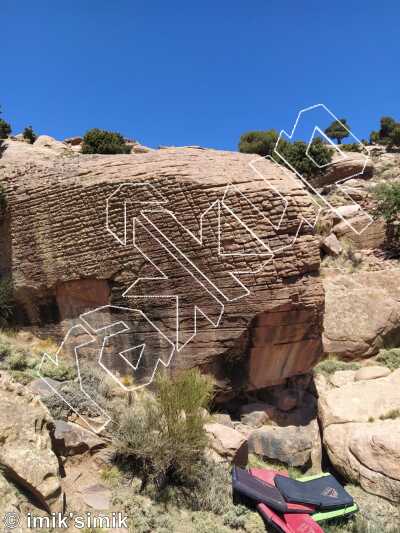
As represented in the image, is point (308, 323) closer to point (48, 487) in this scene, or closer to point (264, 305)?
point (264, 305)

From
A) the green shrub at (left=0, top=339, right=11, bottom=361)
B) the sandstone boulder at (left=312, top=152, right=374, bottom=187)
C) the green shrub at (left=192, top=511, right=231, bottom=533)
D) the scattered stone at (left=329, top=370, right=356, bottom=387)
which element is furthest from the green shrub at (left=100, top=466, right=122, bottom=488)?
the sandstone boulder at (left=312, top=152, right=374, bottom=187)

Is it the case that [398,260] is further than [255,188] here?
Yes

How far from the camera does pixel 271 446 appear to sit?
278 inches

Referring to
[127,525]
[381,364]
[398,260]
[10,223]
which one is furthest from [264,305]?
[398,260]

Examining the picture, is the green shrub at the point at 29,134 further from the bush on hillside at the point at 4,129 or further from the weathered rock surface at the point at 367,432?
the weathered rock surface at the point at 367,432

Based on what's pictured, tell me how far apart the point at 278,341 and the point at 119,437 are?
318 cm

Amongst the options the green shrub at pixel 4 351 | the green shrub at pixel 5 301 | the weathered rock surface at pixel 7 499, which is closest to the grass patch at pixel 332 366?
the green shrub at pixel 4 351

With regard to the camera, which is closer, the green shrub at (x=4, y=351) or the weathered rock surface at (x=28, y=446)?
the weathered rock surface at (x=28, y=446)

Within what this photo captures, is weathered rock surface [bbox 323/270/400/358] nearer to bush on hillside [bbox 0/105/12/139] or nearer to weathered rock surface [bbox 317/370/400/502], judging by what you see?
weathered rock surface [bbox 317/370/400/502]

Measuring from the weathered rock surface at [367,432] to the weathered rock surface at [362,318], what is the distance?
2.06 m

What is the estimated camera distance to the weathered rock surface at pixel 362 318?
10477 millimetres

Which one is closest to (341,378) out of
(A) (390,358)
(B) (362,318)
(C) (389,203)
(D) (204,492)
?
(A) (390,358)

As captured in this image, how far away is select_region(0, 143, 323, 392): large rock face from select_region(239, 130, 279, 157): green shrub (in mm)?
20326

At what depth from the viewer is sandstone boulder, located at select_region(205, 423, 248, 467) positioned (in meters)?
6.21
